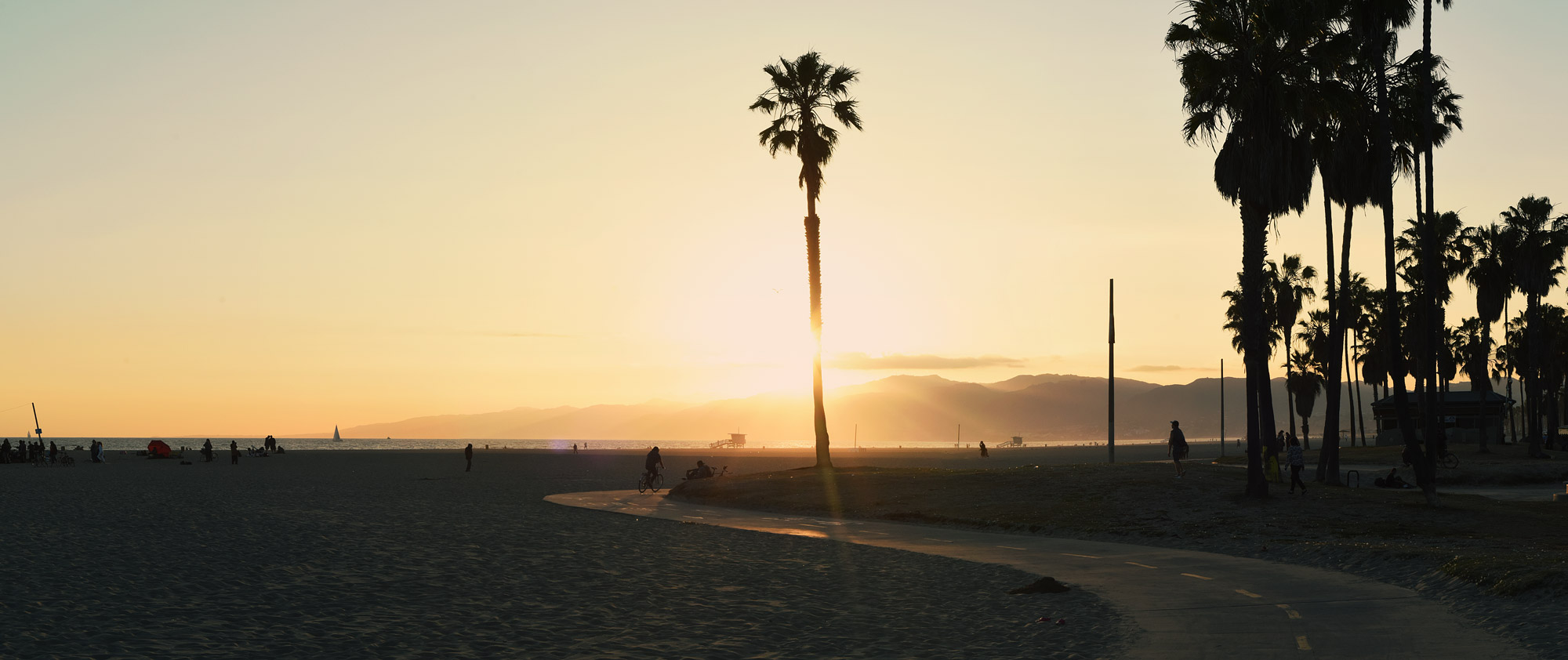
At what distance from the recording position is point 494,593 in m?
15.4

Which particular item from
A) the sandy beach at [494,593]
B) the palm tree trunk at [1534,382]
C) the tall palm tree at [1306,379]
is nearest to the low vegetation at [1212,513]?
the sandy beach at [494,593]

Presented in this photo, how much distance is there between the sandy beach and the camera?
461 inches

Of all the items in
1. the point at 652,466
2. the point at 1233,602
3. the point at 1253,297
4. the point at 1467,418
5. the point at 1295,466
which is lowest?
the point at 1233,602

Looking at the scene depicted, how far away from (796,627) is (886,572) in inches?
197

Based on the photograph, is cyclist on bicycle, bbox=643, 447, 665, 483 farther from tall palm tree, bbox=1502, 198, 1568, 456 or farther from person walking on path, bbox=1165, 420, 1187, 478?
tall palm tree, bbox=1502, 198, 1568, 456

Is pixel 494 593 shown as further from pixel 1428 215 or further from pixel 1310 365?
pixel 1310 365

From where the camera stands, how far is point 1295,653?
34.4 feet

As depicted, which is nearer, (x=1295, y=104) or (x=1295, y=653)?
(x=1295, y=653)

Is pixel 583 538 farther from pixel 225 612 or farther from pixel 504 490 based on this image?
pixel 504 490

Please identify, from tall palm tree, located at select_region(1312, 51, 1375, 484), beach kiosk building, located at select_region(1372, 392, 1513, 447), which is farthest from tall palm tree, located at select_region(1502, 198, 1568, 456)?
tall palm tree, located at select_region(1312, 51, 1375, 484)

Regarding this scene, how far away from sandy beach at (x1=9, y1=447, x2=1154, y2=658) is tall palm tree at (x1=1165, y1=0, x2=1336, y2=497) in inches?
547

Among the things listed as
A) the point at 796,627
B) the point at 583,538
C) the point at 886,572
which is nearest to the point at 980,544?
the point at 886,572

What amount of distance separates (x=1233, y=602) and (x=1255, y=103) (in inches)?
701

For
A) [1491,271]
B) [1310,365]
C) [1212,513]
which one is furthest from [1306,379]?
[1212,513]
